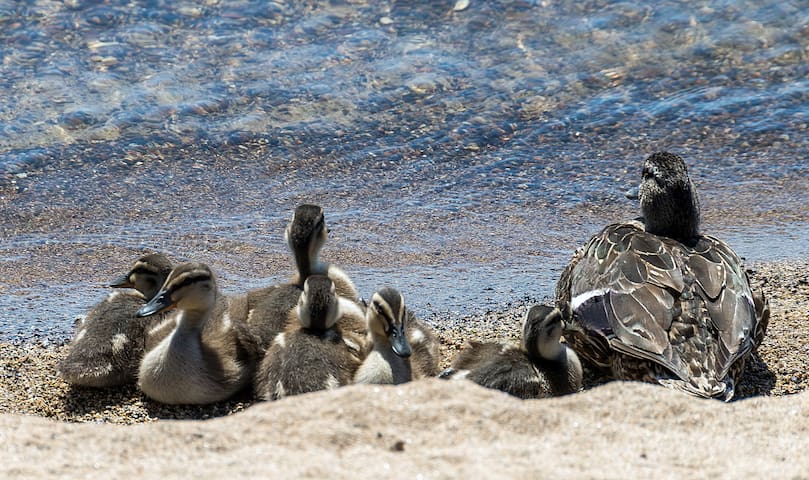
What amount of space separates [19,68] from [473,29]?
16.8 ft

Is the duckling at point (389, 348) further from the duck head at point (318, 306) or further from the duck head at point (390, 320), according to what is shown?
the duck head at point (318, 306)

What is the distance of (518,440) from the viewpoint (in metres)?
3.41

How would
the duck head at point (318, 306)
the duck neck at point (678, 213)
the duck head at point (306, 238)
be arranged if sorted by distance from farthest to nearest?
1. the duck neck at point (678, 213)
2. the duck head at point (306, 238)
3. the duck head at point (318, 306)

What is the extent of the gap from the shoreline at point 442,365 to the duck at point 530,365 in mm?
600

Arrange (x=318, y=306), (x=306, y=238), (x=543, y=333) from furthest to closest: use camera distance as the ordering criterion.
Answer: (x=306, y=238) → (x=318, y=306) → (x=543, y=333)

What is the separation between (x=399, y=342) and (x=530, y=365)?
26.0 inches

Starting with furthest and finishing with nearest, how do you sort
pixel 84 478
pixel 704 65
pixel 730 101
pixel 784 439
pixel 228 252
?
1. pixel 704 65
2. pixel 730 101
3. pixel 228 252
4. pixel 784 439
5. pixel 84 478

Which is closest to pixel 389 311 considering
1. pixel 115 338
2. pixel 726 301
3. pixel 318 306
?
pixel 318 306

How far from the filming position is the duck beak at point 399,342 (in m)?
5.11

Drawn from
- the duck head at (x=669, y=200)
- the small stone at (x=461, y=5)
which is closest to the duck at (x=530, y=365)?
the duck head at (x=669, y=200)

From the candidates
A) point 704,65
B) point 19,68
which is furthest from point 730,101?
point 19,68

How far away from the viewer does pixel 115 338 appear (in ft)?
18.4

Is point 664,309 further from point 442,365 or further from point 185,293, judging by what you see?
point 185,293

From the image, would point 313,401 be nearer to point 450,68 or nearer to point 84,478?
point 84,478
